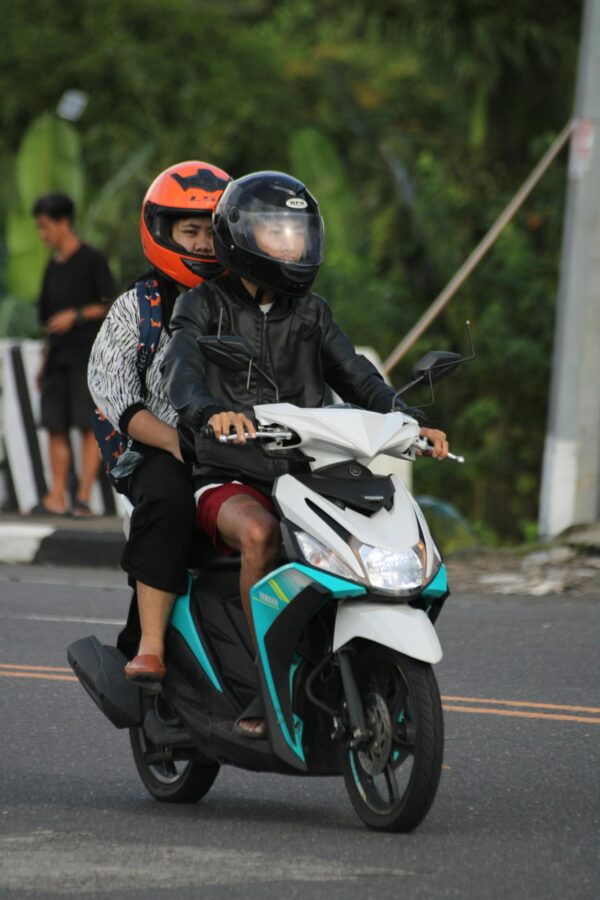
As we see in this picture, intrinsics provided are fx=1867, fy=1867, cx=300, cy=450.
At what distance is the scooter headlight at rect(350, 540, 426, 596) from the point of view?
4.95m

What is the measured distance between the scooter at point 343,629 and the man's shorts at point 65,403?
752 cm

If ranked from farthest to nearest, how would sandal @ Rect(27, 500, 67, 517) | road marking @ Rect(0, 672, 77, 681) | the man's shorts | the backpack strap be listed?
sandal @ Rect(27, 500, 67, 517) < the man's shorts < road marking @ Rect(0, 672, 77, 681) < the backpack strap

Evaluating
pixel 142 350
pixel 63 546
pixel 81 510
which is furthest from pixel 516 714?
pixel 81 510

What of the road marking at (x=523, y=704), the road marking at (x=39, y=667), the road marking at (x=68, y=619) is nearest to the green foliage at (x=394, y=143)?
the road marking at (x=68, y=619)

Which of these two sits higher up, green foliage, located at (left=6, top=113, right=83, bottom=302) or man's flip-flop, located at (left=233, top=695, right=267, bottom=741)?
man's flip-flop, located at (left=233, top=695, right=267, bottom=741)

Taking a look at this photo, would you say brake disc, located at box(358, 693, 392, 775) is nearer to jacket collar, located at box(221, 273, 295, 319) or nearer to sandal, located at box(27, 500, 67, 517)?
jacket collar, located at box(221, 273, 295, 319)

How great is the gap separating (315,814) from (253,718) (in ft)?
1.49

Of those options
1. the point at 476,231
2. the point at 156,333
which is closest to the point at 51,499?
the point at 156,333

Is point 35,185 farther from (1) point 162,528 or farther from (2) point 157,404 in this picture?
(1) point 162,528

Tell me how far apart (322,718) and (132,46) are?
995 inches

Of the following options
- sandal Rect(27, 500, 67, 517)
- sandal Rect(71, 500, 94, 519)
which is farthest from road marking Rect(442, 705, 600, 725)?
sandal Rect(27, 500, 67, 517)

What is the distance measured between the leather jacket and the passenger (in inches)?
6.2

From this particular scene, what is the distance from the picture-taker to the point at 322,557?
500 cm

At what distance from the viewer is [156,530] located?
5480mm
